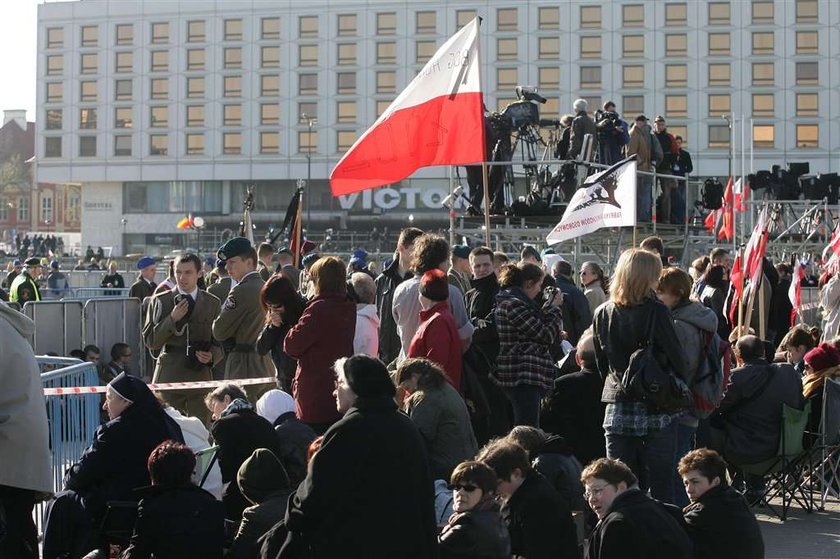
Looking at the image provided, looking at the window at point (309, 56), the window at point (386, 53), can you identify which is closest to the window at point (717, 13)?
the window at point (386, 53)

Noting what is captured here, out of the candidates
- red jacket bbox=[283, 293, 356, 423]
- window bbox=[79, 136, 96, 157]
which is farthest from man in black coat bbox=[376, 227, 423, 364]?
window bbox=[79, 136, 96, 157]

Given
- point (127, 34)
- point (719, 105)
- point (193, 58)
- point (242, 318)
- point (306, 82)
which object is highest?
point (127, 34)

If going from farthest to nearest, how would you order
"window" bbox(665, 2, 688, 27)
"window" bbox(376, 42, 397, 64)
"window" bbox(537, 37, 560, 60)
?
"window" bbox(376, 42, 397, 64) < "window" bbox(537, 37, 560, 60) < "window" bbox(665, 2, 688, 27)

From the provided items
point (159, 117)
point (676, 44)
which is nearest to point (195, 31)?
point (159, 117)

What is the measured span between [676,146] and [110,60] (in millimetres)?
71206

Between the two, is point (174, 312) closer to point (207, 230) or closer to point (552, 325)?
point (552, 325)

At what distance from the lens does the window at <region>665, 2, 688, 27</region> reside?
80.1 m

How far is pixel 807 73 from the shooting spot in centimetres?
7894

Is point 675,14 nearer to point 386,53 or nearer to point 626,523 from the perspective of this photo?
point 386,53

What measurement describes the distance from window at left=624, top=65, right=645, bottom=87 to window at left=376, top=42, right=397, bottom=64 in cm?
1258

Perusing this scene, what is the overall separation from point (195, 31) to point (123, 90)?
20.0 feet

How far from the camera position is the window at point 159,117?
86.8m

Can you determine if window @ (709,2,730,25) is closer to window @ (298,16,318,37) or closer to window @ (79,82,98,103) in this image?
window @ (298,16,318,37)

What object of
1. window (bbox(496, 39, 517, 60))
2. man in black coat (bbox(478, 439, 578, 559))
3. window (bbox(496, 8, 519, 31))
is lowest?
man in black coat (bbox(478, 439, 578, 559))
